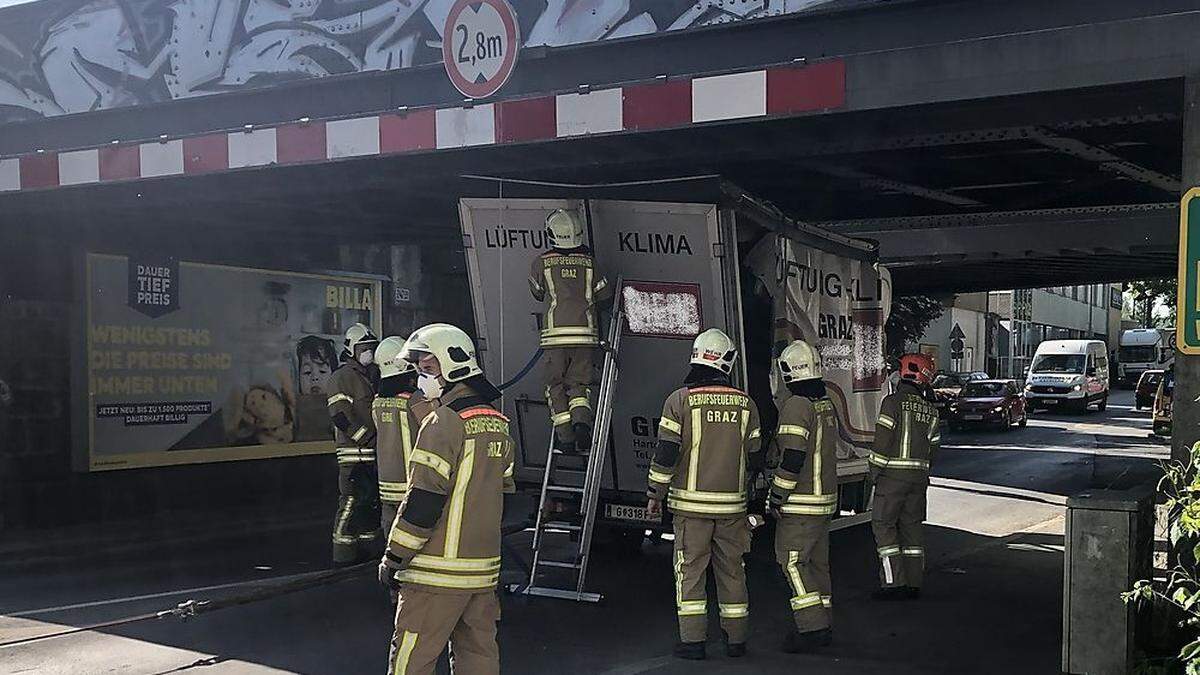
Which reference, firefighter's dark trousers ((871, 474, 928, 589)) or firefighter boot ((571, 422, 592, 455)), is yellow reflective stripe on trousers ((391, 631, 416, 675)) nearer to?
firefighter boot ((571, 422, 592, 455))

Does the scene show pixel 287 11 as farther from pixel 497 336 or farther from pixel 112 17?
pixel 497 336

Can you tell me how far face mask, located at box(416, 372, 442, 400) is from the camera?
494 cm

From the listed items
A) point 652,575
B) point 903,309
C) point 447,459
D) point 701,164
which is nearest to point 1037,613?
point 652,575

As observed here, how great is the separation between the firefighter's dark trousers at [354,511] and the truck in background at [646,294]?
138 centimetres

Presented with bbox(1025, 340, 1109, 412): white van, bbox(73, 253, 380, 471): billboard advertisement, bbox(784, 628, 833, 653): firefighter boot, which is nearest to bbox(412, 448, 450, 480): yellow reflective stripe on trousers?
bbox(784, 628, 833, 653): firefighter boot

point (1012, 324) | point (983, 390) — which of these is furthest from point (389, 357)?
point (1012, 324)

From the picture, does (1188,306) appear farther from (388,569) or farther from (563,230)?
(563,230)

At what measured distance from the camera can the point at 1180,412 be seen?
5.25 metres

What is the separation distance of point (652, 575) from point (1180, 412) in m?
5.09

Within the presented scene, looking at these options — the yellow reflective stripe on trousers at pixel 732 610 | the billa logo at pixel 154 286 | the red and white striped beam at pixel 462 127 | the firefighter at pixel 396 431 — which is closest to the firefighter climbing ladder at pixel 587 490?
the firefighter at pixel 396 431

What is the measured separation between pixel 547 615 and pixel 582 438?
126 cm

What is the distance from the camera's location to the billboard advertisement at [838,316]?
8625mm

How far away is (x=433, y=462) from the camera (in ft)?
15.3

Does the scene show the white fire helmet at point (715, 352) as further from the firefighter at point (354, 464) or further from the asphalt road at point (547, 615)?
the firefighter at point (354, 464)
